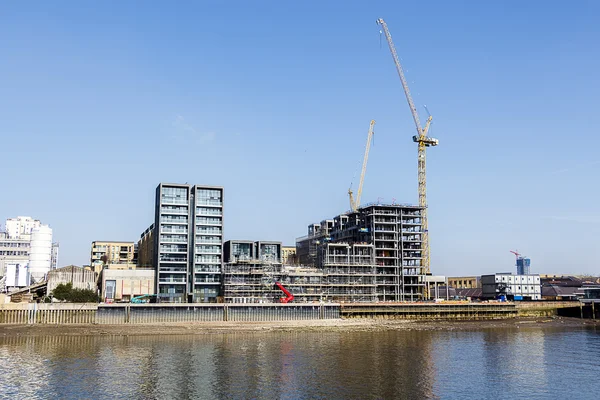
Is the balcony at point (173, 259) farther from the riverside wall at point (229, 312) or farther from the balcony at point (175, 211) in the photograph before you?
the riverside wall at point (229, 312)

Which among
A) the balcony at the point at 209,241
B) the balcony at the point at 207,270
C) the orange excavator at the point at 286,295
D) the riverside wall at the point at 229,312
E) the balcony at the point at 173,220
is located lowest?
the riverside wall at the point at 229,312

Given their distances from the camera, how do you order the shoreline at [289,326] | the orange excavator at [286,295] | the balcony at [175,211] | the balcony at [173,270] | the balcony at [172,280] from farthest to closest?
the balcony at [175,211]
the orange excavator at [286,295]
the balcony at [173,270]
the balcony at [172,280]
the shoreline at [289,326]

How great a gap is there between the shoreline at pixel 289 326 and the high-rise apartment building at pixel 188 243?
27.2 meters

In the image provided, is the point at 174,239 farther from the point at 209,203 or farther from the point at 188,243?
the point at 209,203

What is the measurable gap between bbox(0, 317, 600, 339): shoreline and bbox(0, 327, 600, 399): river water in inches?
278

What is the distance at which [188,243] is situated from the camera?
17850 cm

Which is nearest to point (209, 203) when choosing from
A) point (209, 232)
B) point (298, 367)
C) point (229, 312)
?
point (209, 232)

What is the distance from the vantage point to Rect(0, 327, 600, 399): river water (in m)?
71.8

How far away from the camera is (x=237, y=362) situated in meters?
92.9

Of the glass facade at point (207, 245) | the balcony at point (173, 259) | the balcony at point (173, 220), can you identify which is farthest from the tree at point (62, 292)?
the glass facade at point (207, 245)

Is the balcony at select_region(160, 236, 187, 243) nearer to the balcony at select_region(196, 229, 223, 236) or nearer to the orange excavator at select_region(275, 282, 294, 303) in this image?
the balcony at select_region(196, 229, 223, 236)

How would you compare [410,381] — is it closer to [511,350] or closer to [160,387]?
[160,387]

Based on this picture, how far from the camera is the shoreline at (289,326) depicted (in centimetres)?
13488

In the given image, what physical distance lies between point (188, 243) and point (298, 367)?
97432 millimetres
